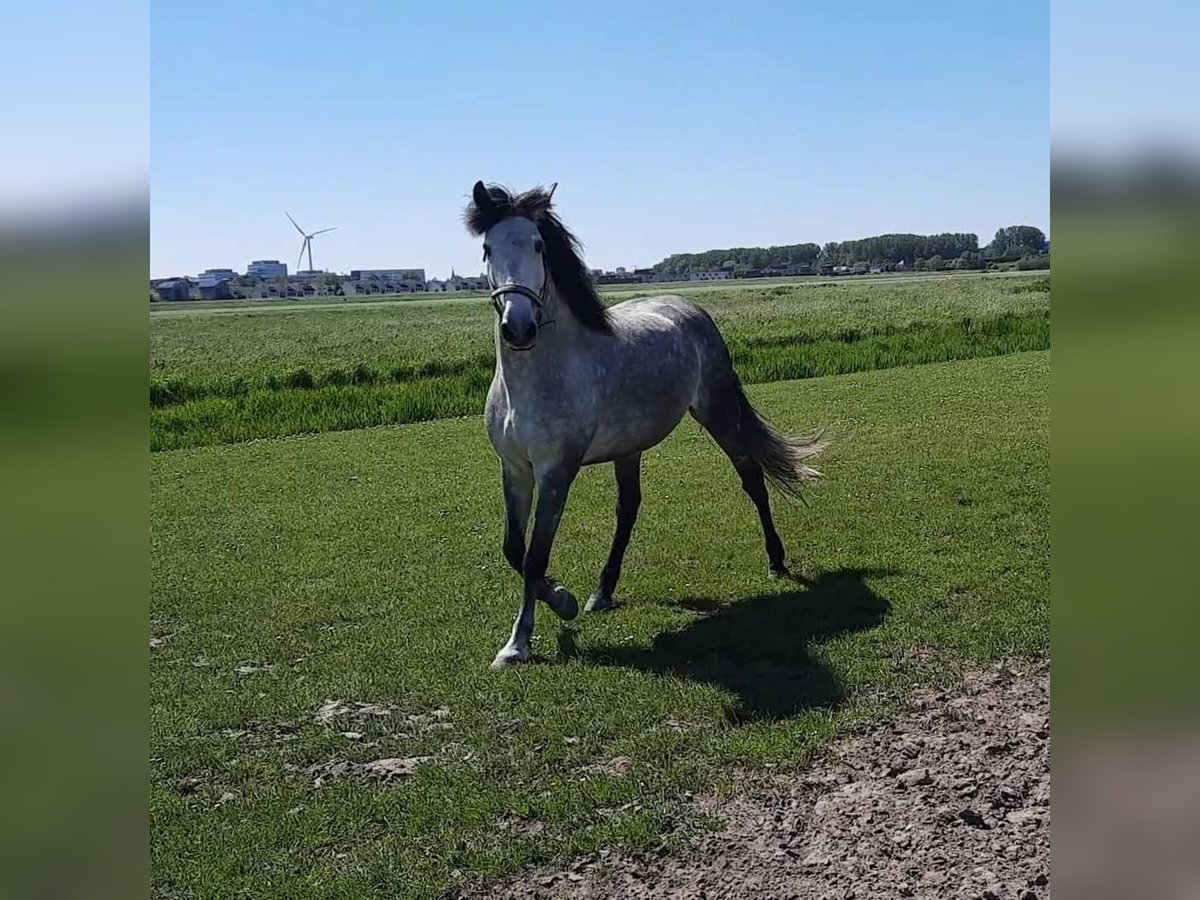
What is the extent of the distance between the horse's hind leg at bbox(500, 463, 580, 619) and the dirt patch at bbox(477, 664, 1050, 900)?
76.8 inches

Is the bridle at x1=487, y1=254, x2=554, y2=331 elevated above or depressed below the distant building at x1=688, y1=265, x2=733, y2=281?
below

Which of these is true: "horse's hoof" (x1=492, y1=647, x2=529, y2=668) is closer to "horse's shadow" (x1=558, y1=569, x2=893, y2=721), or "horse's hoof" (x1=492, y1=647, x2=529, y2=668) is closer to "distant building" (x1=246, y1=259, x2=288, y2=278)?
"horse's shadow" (x1=558, y1=569, x2=893, y2=721)

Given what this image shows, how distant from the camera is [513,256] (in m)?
4.80

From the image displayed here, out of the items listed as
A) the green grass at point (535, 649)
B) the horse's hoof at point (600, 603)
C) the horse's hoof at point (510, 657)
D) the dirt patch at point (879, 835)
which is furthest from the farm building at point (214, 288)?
the dirt patch at point (879, 835)

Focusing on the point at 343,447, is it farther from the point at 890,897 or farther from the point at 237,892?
the point at 890,897

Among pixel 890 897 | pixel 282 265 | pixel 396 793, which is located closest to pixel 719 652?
pixel 396 793

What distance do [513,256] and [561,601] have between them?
1.98 meters

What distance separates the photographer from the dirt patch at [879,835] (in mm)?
3062

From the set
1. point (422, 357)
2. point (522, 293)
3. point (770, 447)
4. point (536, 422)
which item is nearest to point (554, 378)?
point (536, 422)

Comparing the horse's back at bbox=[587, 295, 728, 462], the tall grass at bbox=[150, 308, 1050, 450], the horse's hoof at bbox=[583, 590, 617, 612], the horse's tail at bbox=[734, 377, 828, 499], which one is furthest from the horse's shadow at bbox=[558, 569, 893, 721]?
the tall grass at bbox=[150, 308, 1050, 450]

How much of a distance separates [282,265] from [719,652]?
98153 mm

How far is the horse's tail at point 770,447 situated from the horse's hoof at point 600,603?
1437mm

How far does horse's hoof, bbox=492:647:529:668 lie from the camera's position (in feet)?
17.4

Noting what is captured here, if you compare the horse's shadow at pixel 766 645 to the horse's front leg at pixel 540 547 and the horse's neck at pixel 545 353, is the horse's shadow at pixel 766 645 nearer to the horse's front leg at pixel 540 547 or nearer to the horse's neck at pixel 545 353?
the horse's front leg at pixel 540 547
